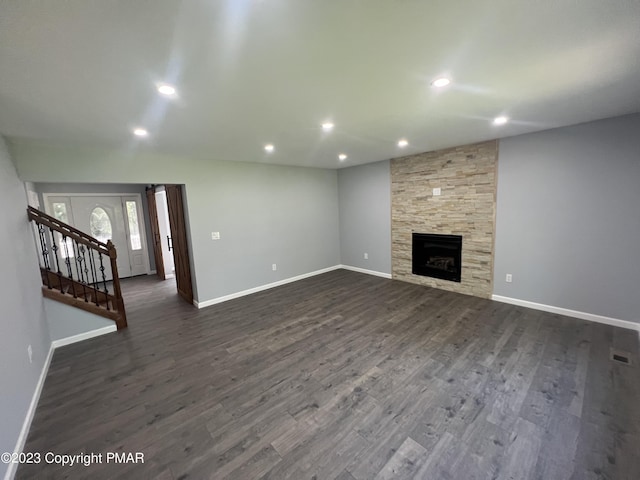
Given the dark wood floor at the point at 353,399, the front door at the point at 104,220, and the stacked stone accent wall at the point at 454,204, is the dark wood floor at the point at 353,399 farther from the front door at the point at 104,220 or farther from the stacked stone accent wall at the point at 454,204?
the front door at the point at 104,220

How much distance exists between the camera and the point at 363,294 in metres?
4.76

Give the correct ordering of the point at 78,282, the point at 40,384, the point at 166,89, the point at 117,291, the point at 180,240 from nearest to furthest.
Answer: the point at 166,89 → the point at 40,384 → the point at 117,291 → the point at 78,282 → the point at 180,240

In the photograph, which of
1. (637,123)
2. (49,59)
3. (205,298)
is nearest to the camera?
(49,59)

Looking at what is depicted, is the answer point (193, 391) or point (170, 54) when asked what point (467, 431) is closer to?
point (193, 391)

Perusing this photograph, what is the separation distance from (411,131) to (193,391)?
373cm

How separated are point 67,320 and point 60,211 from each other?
3922 mm

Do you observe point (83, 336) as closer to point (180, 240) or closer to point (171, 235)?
point (180, 240)

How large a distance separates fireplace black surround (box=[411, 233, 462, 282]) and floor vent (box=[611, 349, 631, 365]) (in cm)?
205

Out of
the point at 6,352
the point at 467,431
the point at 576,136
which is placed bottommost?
the point at 467,431

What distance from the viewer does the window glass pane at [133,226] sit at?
6824 millimetres

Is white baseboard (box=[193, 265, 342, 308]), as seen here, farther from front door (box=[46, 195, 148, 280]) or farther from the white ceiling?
front door (box=[46, 195, 148, 280])

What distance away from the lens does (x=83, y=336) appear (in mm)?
3574

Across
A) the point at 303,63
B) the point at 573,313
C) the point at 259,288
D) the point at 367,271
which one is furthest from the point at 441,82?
the point at 367,271

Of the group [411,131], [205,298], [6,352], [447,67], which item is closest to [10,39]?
[6,352]
